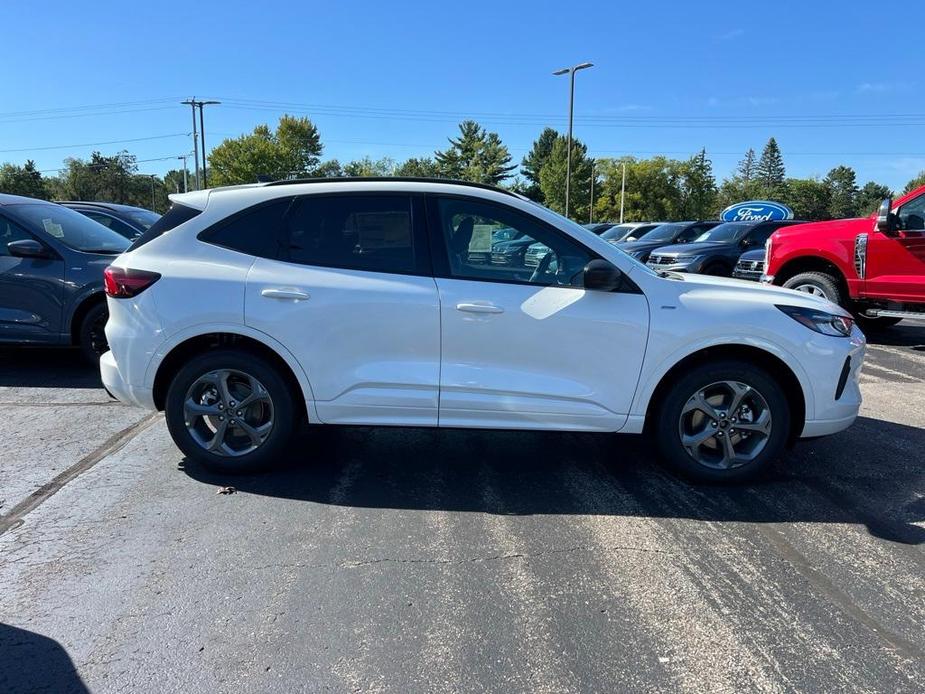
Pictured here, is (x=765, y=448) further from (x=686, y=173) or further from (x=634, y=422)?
(x=686, y=173)

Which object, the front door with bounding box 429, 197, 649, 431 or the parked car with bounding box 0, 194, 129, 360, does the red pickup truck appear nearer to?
the front door with bounding box 429, 197, 649, 431

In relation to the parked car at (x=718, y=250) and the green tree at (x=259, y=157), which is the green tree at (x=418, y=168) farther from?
the parked car at (x=718, y=250)

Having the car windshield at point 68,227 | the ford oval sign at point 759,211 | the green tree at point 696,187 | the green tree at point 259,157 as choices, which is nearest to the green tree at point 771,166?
the green tree at point 696,187

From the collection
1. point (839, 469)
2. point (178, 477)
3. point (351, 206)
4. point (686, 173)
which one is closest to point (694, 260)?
point (839, 469)

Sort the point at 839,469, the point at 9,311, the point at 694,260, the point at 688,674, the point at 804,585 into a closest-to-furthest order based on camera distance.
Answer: the point at 688,674
the point at 804,585
the point at 839,469
the point at 9,311
the point at 694,260

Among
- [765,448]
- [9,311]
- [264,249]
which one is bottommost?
[765,448]

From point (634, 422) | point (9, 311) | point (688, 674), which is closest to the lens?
point (688, 674)

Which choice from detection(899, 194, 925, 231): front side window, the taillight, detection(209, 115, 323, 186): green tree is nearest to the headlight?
the taillight

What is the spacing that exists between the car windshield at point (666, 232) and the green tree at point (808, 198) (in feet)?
296

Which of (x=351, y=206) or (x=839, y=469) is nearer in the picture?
(x=351, y=206)

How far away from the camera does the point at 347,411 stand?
3.97 metres

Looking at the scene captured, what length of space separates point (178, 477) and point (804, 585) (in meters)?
3.62

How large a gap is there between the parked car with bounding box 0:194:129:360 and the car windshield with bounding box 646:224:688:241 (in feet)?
44.0

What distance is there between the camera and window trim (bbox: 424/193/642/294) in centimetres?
386
